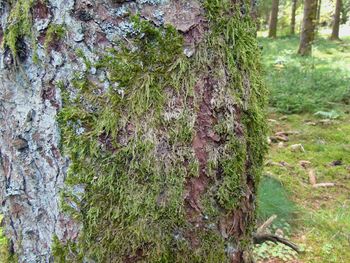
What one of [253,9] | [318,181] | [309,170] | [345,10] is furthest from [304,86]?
[345,10]

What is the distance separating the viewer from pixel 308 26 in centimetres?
1209

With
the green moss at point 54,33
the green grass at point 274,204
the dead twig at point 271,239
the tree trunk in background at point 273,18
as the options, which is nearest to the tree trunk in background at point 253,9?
the green moss at point 54,33

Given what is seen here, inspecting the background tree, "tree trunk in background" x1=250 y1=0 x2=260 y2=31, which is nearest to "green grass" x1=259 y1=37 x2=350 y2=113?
"tree trunk in background" x1=250 y1=0 x2=260 y2=31

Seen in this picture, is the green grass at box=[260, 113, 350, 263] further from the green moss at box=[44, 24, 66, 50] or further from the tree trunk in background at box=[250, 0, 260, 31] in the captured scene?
the green moss at box=[44, 24, 66, 50]

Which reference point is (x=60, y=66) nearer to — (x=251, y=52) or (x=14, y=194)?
(x=14, y=194)

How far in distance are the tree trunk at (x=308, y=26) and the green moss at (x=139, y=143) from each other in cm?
1134

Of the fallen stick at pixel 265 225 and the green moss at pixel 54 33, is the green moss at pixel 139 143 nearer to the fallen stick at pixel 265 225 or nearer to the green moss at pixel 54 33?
the green moss at pixel 54 33

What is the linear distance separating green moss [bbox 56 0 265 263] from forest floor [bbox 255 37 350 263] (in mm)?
1721

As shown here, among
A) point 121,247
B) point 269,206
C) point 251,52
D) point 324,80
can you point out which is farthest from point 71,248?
point 324,80

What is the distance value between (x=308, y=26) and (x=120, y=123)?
1195cm

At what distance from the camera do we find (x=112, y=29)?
123cm

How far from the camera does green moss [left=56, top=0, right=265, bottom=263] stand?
4.11ft

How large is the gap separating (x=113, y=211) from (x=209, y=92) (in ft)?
1.57

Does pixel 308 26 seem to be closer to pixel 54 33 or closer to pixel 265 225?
pixel 265 225
